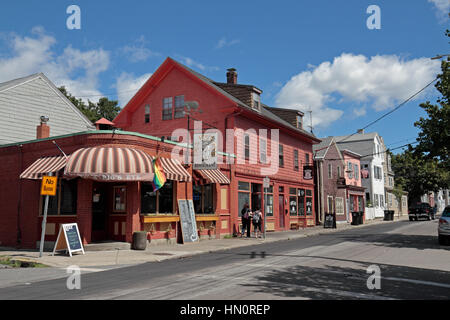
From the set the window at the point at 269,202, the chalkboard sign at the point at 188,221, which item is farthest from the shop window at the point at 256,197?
the chalkboard sign at the point at 188,221

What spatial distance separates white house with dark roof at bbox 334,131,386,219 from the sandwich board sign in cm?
4141

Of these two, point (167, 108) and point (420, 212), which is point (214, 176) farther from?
point (420, 212)

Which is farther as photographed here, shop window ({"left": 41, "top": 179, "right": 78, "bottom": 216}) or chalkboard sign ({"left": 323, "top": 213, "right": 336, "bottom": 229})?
chalkboard sign ({"left": 323, "top": 213, "right": 336, "bottom": 229})

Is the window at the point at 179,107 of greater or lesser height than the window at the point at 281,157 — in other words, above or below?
above

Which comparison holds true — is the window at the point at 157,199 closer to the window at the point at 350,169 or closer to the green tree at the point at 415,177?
the window at the point at 350,169

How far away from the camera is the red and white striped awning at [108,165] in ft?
48.2

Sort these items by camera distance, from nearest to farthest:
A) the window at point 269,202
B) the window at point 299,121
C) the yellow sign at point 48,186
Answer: the yellow sign at point 48,186 → the window at point 269,202 → the window at point 299,121

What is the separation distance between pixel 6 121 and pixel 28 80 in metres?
3.33

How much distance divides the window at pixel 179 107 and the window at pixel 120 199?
378 inches

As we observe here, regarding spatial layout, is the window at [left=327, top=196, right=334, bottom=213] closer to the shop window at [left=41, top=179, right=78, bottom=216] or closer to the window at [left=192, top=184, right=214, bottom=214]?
the window at [left=192, top=184, right=214, bottom=214]

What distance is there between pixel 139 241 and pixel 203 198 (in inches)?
234

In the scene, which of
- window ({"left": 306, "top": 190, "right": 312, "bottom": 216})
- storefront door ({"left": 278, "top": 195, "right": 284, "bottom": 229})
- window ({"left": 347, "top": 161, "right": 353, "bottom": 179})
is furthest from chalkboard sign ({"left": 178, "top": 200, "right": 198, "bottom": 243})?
A: window ({"left": 347, "top": 161, "right": 353, "bottom": 179})

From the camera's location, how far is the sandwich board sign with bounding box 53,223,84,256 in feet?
46.2
